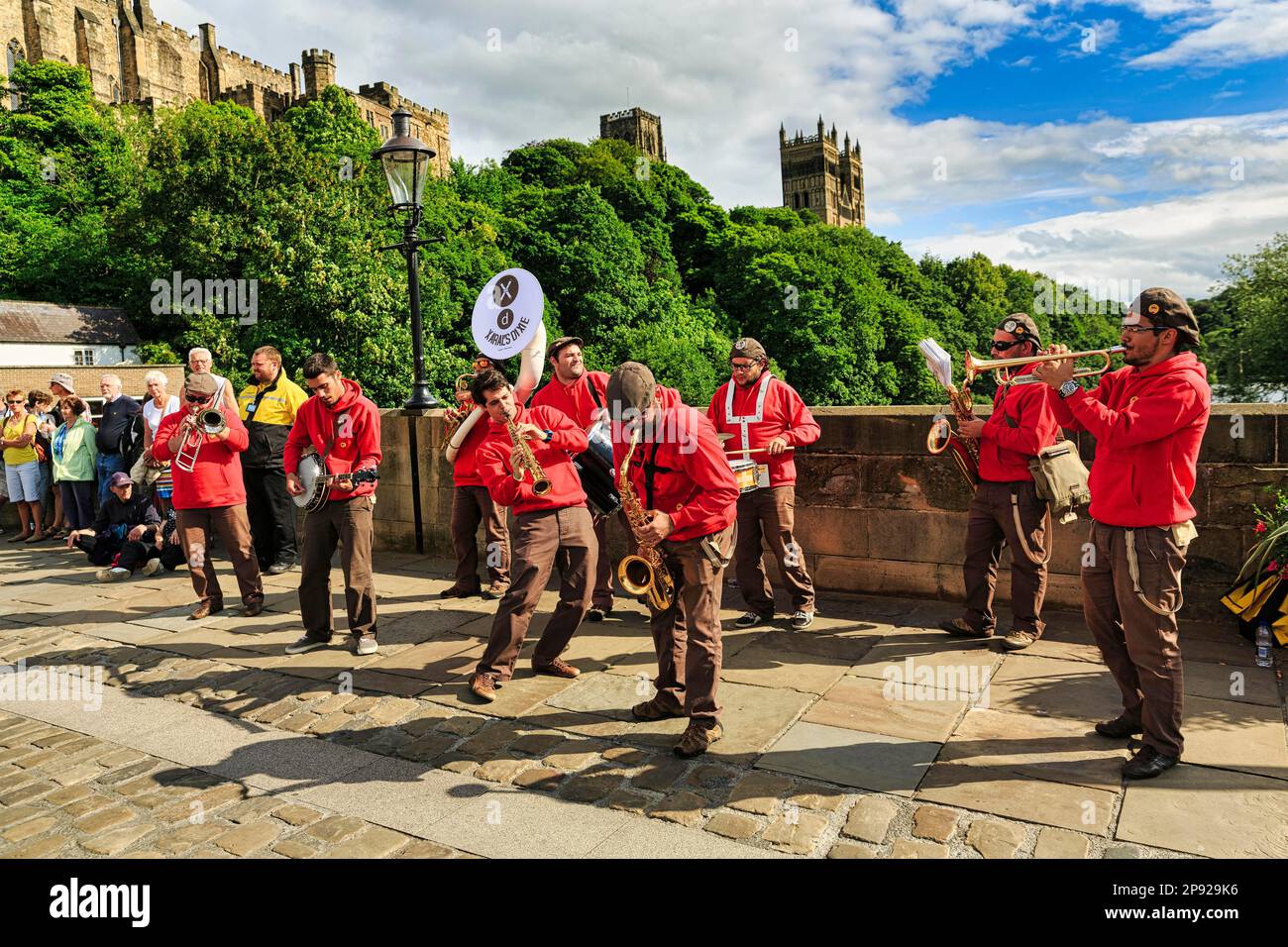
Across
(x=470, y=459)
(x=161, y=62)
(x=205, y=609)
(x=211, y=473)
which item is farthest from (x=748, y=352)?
(x=161, y=62)

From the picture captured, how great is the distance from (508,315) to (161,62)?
94.9 m

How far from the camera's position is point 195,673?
665 cm

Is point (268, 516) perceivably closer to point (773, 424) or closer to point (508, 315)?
point (508, 315)

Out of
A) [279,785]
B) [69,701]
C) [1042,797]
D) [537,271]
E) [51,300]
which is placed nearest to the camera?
[1042,797]

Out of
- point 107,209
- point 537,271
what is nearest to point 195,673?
point 537,271

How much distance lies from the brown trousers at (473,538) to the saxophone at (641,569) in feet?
10.7

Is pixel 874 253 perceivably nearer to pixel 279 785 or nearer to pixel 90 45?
pixel 90 45

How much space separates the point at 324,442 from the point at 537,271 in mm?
46479

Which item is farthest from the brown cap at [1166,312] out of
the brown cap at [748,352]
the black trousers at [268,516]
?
the black trousers at [268,516]

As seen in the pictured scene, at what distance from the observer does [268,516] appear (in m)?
9.98

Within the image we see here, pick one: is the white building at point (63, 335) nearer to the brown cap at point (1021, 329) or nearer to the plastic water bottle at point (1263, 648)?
the brown cap at point (1021, 329)

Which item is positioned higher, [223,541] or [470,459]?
[470,459]

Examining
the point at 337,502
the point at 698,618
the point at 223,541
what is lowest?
the point at 698,618

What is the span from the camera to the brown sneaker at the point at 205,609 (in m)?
8.12
